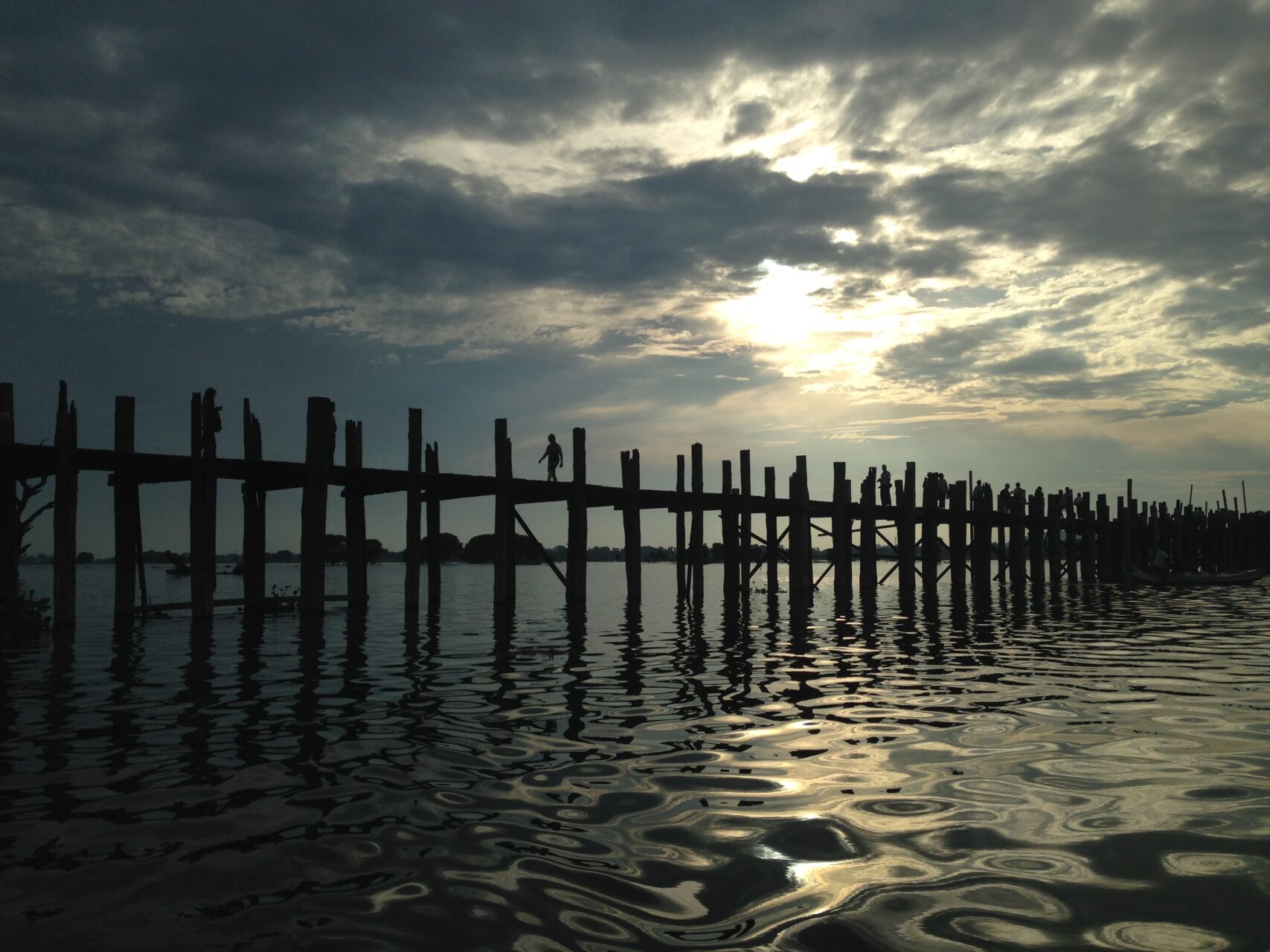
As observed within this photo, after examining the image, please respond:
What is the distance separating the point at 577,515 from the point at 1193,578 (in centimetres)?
2982

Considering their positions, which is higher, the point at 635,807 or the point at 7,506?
the point at 7,506

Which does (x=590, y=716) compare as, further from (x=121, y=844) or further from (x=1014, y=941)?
(x=1014, y=941)

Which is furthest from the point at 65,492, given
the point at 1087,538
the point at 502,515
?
the point at 1087,538

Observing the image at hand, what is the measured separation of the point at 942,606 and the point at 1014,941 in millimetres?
23454

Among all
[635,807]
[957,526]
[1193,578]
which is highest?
[957,526]

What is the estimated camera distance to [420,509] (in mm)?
20516

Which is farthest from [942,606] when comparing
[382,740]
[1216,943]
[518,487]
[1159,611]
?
A: [1216,943]

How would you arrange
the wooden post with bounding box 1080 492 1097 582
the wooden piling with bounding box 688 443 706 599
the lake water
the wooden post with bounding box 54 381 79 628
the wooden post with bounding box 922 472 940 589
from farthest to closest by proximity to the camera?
the wooden post with bounding box 1080 492 1097 582 → the wooden post with bounding box 922 472 940 589 → the wooden piling with bounding box 688 443 706 599 → the wooden post with bounding box 54 381 79 628 → the lake water

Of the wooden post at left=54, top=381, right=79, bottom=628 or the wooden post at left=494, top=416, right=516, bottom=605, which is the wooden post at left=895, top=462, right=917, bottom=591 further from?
the wooden post at left=54, top=381, right=79, bottom=628

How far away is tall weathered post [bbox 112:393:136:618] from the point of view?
16641 millimetres

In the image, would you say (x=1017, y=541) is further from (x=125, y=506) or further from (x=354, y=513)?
(x=125, y=506)

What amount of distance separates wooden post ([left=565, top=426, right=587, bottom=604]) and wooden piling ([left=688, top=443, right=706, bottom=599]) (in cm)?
410

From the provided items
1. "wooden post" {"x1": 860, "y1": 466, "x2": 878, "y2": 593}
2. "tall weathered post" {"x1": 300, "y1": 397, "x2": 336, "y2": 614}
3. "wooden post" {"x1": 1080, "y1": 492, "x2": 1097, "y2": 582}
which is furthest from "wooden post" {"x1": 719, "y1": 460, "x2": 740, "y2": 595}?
"wooden post" {"x1": 1080, "y1": 492, "x2": 1097, "y2": 582}

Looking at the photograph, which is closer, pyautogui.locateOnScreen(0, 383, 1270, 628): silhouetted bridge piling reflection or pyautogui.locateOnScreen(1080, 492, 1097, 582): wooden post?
pyautogui.locateOnScreen(0, 383, 1270, 628): silhouetted bridge piling reflection
